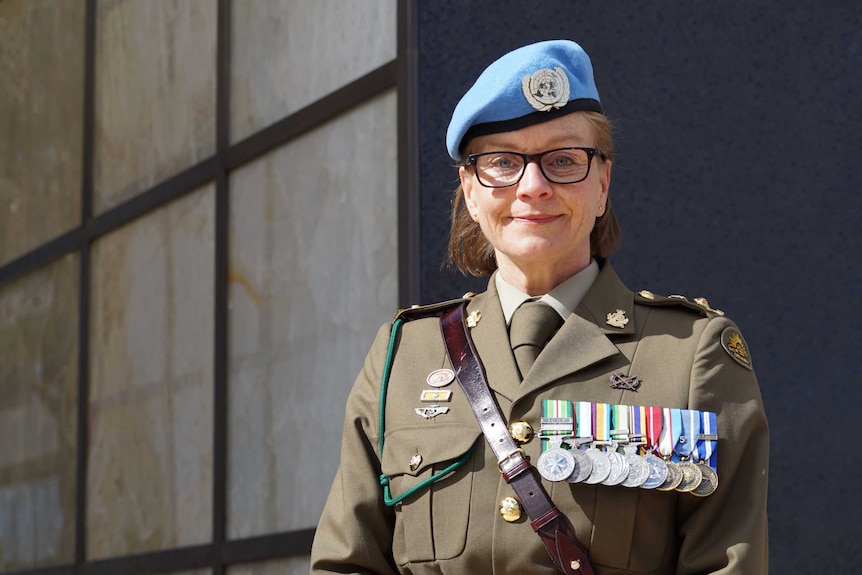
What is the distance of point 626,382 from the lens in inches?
106

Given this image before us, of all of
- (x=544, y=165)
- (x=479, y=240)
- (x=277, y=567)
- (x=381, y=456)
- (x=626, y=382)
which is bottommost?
(x=277, y=567)

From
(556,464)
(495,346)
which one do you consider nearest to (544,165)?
(495,346)

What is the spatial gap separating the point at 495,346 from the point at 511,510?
0.38m

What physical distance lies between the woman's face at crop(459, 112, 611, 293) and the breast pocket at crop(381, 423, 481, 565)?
366mm

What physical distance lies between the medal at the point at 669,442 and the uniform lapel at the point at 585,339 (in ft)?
0.62

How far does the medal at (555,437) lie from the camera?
8.52 ft

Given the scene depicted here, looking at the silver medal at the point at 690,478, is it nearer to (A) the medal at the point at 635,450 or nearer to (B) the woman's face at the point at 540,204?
(A) the medal at the point at 635,450

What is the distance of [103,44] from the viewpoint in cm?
773

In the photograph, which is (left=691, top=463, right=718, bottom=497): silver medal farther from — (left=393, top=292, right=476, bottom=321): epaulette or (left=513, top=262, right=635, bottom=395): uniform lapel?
(left=393, top=292, right=476, bottom=321): epaulette

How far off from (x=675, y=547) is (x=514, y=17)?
279 cm

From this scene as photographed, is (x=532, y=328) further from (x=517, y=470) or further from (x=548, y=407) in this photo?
(x=517, y=470)

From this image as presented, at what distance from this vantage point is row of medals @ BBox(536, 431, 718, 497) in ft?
8.39

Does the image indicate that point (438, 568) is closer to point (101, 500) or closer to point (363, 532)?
point (363, 532)

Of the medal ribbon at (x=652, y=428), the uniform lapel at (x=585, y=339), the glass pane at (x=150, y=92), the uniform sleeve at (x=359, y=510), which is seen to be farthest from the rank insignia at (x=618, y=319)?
the glass pane at (x=150, y=92)
